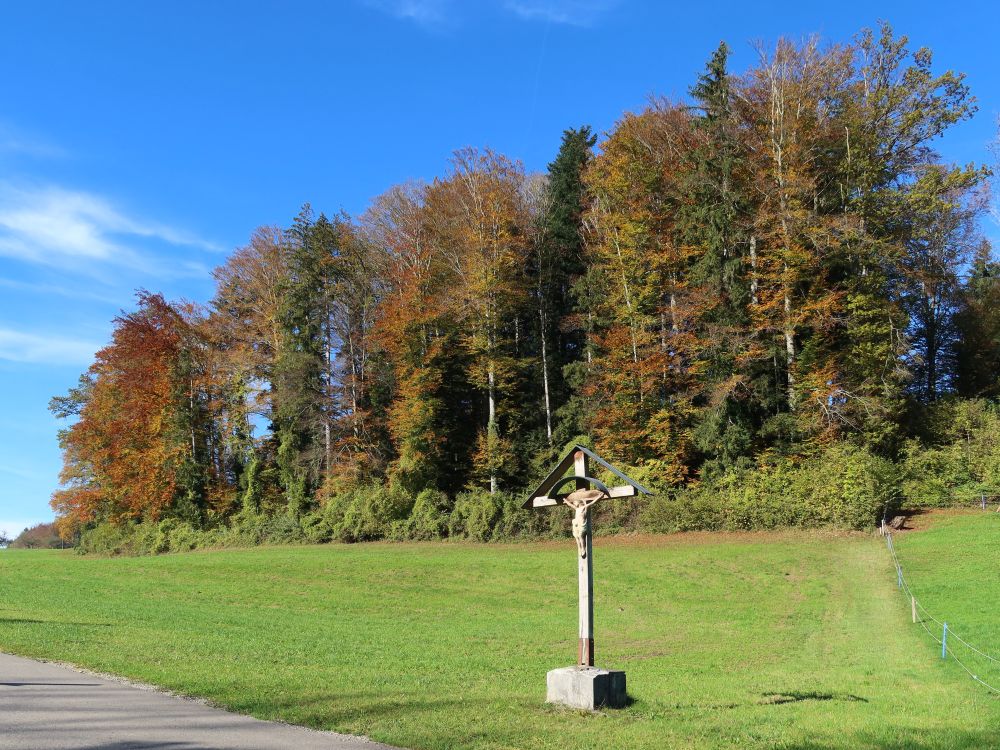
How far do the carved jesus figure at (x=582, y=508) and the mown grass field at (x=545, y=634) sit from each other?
7.00ft

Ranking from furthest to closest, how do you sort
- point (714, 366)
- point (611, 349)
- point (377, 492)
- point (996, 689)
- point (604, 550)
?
point (377, 492), point (611, 349), point (714, 366), point (604, 550), point (996, 689)

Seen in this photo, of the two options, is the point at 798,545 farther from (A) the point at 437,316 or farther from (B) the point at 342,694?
(B) the point at 342,694

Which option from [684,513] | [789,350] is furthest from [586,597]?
[789,350]

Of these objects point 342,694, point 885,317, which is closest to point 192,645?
point 342,694

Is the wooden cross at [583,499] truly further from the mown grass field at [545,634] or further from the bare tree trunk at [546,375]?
the bare tree trunk at [546,375]

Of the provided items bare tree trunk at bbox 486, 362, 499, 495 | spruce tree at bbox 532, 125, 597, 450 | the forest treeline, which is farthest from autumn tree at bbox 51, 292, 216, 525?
spruce tree at bbox 532, 125, 597, 450

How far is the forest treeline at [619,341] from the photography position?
1276 inches

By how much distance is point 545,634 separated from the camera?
18188mm

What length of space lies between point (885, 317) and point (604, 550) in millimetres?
16540

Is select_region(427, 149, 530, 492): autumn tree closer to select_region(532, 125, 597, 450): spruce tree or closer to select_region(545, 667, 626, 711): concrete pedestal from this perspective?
select_region(532, 125, 597, 450): spruce tree

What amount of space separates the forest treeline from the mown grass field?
170 inches

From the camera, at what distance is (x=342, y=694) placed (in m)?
9.49

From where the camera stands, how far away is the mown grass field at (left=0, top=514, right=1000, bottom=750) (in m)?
8.45

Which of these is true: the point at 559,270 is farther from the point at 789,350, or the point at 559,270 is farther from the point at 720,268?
the point at 789,350
